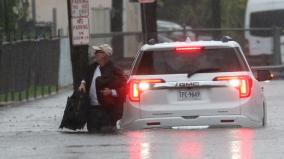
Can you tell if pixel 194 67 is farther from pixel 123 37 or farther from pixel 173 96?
pixel 123 37

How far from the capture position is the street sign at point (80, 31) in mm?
17781

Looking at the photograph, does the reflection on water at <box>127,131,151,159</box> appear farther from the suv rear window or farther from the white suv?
the suv rear window

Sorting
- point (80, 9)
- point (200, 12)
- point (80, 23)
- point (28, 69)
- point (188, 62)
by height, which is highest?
point (80, 9)

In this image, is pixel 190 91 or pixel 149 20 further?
pixel 149 20

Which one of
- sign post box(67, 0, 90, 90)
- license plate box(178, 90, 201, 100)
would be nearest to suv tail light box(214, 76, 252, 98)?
license plate box(178, 90, 201, 100)

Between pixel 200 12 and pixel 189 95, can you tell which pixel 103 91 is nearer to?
pixel 189 95

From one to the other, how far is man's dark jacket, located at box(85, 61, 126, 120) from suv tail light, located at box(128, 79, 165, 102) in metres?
0.18

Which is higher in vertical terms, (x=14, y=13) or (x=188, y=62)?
(x=188, y=62)

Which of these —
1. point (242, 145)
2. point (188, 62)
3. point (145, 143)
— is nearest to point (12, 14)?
point (188, 62)

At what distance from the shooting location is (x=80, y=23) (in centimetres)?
1781

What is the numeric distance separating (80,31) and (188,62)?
325 cm

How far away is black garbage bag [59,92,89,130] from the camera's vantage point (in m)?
15.3

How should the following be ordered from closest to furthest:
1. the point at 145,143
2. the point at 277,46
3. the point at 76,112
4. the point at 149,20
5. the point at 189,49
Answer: the point at 145,143, the point at 189,49, the point at 76,112, the point at 149,20, the point at 277,46

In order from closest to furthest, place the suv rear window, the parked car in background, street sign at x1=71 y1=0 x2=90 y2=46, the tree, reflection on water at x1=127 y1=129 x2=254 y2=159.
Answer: reflection on water at x1=127 y1=129 x2=254 y2=159 < the suv rear window < street sign at x1=71 y1=0 x2=90 y2=46 < the tree < the parked car in background
